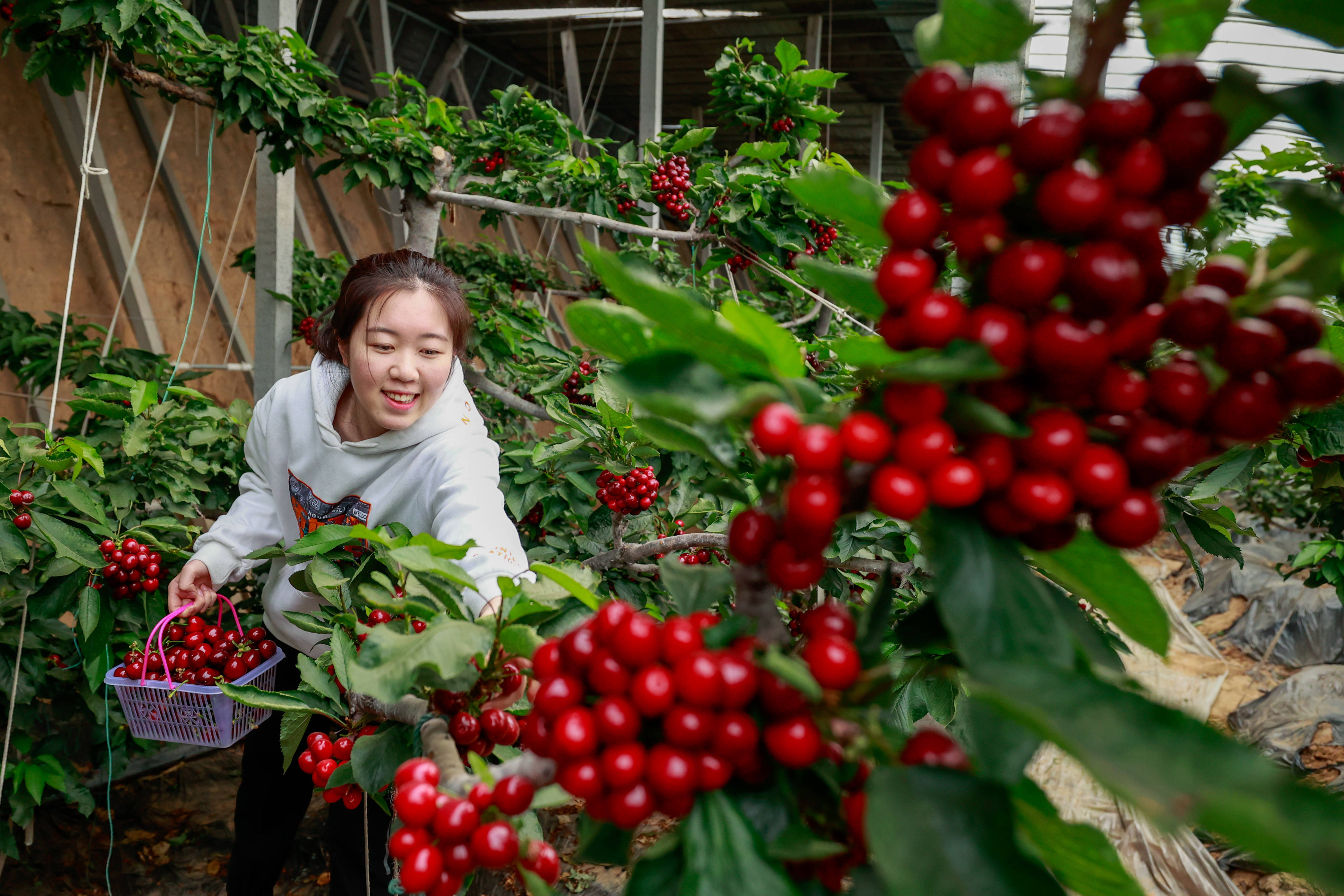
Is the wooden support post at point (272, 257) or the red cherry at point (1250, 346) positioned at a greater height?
the red cherry at point (1250, 346)

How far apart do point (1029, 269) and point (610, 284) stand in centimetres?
17

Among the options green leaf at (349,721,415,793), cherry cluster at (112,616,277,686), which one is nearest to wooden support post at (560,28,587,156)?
cherry cluster at (112,616,277,686)

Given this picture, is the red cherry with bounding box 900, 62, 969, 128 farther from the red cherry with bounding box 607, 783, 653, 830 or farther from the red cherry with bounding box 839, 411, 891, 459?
the red cherry with bounding box 607, 783, 653, 830

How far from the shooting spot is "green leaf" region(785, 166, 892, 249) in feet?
1.27

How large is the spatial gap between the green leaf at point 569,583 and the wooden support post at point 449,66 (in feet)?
25.6

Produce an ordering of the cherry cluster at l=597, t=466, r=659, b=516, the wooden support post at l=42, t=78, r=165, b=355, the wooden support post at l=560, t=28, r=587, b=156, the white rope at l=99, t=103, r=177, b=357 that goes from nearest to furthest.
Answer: the cherry cluster at l=597, t=466, r=659, b=516, the white rope at l=99, t=103, r=177, b=357, the wooden support post at l=42, t=78, r=165, b=355, the wooden support post at l=560, t=28, r=587, b=156

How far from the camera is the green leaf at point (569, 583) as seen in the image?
507 millimetres

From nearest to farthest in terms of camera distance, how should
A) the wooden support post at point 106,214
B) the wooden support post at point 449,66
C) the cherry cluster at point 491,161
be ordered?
the cherry cluster at point 491,161 < the wooden support post at point 106,214 < the wooden support post at point 449,66

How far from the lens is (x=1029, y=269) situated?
0.31 meters

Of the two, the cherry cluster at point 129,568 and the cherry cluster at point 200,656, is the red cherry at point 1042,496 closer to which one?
the cherry cluster at point 200,656

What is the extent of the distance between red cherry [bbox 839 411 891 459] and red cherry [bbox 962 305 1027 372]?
5 cm

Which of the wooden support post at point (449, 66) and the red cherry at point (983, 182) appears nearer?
the red cherry at point (983, 182)

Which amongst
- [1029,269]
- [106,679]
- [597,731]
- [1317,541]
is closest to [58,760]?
[106,679]

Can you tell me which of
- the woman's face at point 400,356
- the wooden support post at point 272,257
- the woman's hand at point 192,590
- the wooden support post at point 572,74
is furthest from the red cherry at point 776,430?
the wooden support post at point 572,74
